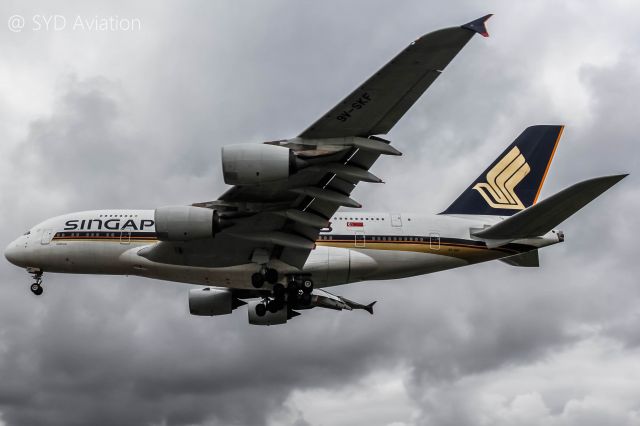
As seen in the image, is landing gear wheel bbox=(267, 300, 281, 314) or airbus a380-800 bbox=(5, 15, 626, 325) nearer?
airbus a380-800 bbox=(5, 15, 626, 325)

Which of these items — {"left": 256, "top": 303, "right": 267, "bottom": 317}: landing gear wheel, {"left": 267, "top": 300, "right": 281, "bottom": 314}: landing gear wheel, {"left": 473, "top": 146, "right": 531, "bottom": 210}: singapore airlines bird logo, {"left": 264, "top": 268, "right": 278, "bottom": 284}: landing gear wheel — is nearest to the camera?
{"left": 264, "top": 268, "right": 278, "bottom": 284}: landing gear wheel

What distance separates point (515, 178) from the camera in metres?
50.7

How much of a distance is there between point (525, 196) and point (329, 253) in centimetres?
1227

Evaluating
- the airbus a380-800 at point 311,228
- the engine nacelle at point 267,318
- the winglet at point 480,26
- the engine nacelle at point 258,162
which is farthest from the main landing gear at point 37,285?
the winglet at point 480,26

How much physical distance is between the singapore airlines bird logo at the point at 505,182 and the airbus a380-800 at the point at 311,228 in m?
0.06

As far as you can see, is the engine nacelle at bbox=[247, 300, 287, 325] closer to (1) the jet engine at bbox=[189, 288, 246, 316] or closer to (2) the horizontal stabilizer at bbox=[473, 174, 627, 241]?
(1) the jet engine at bbox=[189, 288, 246, 316]

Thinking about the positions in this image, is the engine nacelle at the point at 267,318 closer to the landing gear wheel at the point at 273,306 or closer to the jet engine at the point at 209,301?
the jet engine at the point at 209,301

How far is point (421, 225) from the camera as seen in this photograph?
46.4 metres

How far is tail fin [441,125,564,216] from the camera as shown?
49312mm

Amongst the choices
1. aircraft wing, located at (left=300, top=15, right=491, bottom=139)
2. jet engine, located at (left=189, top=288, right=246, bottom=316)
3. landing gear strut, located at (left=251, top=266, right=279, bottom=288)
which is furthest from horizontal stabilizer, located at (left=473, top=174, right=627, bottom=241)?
jet engine, located at (left=189, top=288, right=246, bottom=316)

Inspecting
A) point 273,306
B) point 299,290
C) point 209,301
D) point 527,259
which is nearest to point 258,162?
point 299,290

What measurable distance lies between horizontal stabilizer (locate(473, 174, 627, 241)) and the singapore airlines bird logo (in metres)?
4.65

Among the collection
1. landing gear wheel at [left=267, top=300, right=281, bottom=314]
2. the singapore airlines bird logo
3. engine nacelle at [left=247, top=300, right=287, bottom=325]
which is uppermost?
the singapore airlines bird logo

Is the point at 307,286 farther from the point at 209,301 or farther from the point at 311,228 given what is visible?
the point at 209,301
